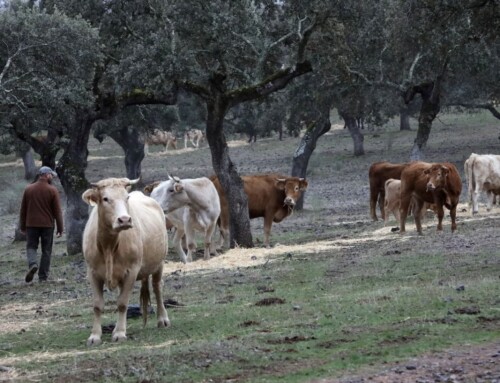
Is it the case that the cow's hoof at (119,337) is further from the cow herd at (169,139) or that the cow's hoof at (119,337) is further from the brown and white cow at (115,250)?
the cow herd at (169,139)

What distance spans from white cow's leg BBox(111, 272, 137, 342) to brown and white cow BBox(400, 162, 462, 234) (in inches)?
451

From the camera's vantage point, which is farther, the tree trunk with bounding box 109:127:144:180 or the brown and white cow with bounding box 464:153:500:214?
the tree trunk with bounding box 109:127:144:180

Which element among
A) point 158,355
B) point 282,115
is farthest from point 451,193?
point 282,115

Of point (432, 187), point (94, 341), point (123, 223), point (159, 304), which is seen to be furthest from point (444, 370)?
point (432, 187)

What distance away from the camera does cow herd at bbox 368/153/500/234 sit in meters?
21.6

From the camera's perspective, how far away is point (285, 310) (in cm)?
1214

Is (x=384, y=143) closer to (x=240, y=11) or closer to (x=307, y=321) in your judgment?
(x=240, y=11)

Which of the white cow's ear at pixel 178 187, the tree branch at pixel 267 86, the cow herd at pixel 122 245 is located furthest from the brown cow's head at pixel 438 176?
the cow herd at pixel 122 245

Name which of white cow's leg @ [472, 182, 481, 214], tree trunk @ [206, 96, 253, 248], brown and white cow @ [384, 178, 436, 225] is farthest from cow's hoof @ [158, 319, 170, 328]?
white cow's leg @ [472, 182, 481, 214]

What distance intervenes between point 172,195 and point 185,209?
1.62ft

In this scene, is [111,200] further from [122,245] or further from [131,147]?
[131,147]

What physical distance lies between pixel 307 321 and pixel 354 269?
5673mm

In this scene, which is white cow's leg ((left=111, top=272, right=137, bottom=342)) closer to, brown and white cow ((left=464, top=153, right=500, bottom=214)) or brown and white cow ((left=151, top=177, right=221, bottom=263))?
brown and white cow ((left=151, top=177, right=221, bottom=263))

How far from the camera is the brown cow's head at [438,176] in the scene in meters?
21.2
